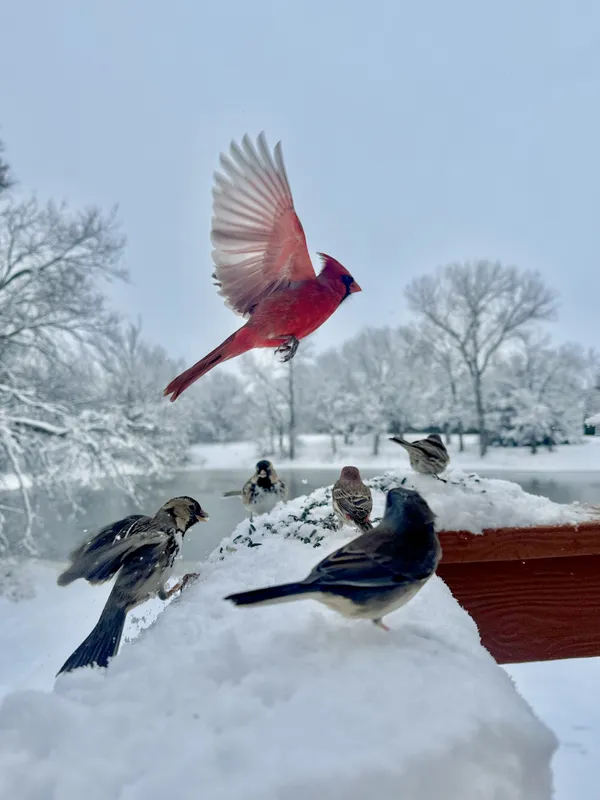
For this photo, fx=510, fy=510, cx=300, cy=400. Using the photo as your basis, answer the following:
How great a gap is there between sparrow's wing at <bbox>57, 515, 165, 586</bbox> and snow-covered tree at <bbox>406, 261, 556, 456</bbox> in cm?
212

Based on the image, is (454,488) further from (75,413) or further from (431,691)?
(75,413)

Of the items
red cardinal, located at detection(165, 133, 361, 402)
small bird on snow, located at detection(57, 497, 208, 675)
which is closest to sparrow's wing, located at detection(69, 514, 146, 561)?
small bird on snow, located at detection(57, 497, 208, 675)

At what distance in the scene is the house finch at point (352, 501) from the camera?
2.54ft

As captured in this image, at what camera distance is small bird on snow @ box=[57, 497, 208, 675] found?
581 mm

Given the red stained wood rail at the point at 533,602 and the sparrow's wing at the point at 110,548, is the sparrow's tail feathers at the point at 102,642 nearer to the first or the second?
the sparrow's wing at the point at 110,548

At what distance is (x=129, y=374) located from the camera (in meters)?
3.47

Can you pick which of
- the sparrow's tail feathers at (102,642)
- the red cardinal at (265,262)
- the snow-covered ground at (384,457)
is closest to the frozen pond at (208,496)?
the snow-covered ground at (384,457)

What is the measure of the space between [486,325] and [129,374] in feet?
7.51

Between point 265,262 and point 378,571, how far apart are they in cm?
50

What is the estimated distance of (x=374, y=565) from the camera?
0.45 metres

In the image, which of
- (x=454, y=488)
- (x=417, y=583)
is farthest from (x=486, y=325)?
(x=417, y=583)

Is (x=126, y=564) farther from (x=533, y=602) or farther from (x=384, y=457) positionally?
(x=384, y=457)

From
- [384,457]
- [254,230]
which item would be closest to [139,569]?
[254,230]

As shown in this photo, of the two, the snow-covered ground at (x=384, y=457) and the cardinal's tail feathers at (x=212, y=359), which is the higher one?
the cardinal's tail feathers at (x=212, y=359)
